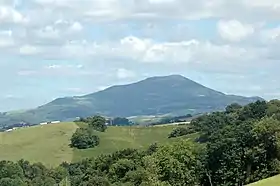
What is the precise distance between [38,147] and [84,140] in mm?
14142

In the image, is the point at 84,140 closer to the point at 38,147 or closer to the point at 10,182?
the point at 38,147

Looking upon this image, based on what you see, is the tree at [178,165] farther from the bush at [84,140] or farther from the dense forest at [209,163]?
the bush at [84,140]

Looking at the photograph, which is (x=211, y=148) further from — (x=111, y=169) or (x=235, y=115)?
(x=235, y=115)

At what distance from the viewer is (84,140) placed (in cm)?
18388

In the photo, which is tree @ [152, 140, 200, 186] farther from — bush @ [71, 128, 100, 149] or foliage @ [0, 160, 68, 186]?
bush @ [71, 128, 100, 149]

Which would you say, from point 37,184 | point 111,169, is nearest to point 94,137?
point 37,184

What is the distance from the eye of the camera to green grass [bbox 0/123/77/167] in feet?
573

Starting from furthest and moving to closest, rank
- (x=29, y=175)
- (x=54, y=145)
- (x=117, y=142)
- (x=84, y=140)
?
1. (x=117, y=142)
2. (x=54, y=145)
3. (x=84, y=140)
4. (x=29, y=175)

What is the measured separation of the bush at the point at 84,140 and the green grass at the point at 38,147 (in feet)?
9.55

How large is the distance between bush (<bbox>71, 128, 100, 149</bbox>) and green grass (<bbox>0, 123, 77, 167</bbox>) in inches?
115

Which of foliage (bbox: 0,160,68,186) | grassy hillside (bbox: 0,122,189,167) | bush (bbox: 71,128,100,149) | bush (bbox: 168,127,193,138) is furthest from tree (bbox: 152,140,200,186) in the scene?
bush (bbox: 71,128,100,149)

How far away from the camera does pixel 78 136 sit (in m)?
184

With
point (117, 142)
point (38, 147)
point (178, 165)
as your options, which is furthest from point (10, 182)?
point (117, 142)

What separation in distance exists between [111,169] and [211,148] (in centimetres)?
2270
